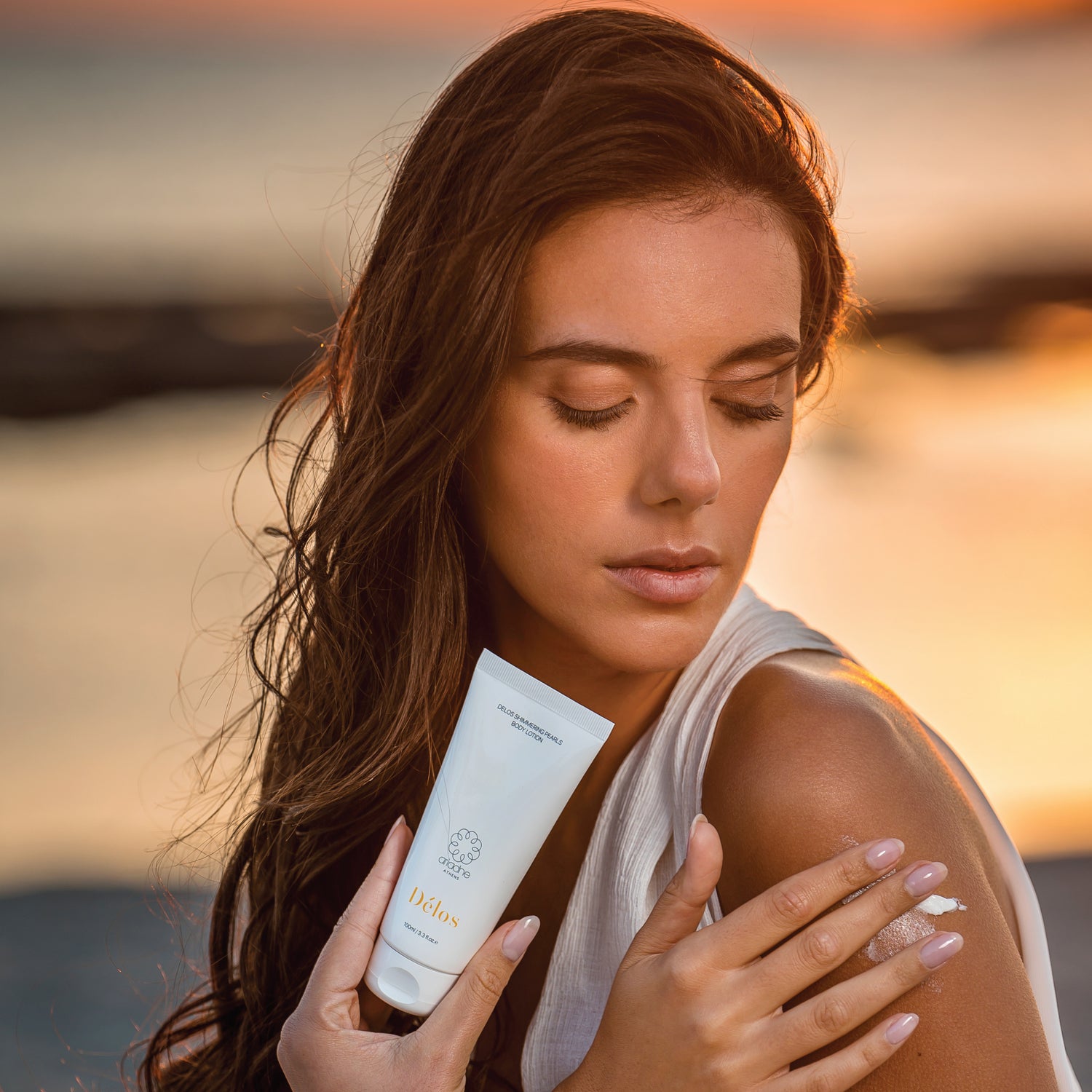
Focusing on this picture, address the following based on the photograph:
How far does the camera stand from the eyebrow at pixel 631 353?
0.96 m

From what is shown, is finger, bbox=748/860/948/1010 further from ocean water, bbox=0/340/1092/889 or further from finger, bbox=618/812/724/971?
ocean water, bbox=0/340/1092/889

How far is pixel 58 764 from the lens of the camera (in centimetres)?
283

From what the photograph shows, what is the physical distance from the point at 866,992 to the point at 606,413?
0.47m

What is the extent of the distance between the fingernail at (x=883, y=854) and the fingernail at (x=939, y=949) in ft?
0.19

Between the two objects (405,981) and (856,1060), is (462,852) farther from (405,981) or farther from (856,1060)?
(856,1060)

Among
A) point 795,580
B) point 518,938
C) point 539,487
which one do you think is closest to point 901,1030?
point 518,938

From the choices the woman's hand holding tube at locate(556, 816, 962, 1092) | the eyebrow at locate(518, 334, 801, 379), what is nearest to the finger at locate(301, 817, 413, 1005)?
the woman's hand holding tube at locate(556, 816, 962, 1092)

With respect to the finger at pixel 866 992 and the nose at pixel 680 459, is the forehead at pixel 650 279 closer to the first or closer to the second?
the nose at pixel 680 459

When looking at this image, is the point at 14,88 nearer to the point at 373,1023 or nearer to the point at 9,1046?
the point at 9,1046

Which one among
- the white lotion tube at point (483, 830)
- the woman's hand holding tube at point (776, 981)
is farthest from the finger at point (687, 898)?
the white lotion tube at point (483, 830)

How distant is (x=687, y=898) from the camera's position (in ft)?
2.90

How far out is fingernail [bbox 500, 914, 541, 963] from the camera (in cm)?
90

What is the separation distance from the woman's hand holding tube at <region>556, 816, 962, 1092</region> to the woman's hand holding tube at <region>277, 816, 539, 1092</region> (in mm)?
113

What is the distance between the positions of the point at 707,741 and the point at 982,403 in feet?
13.3
